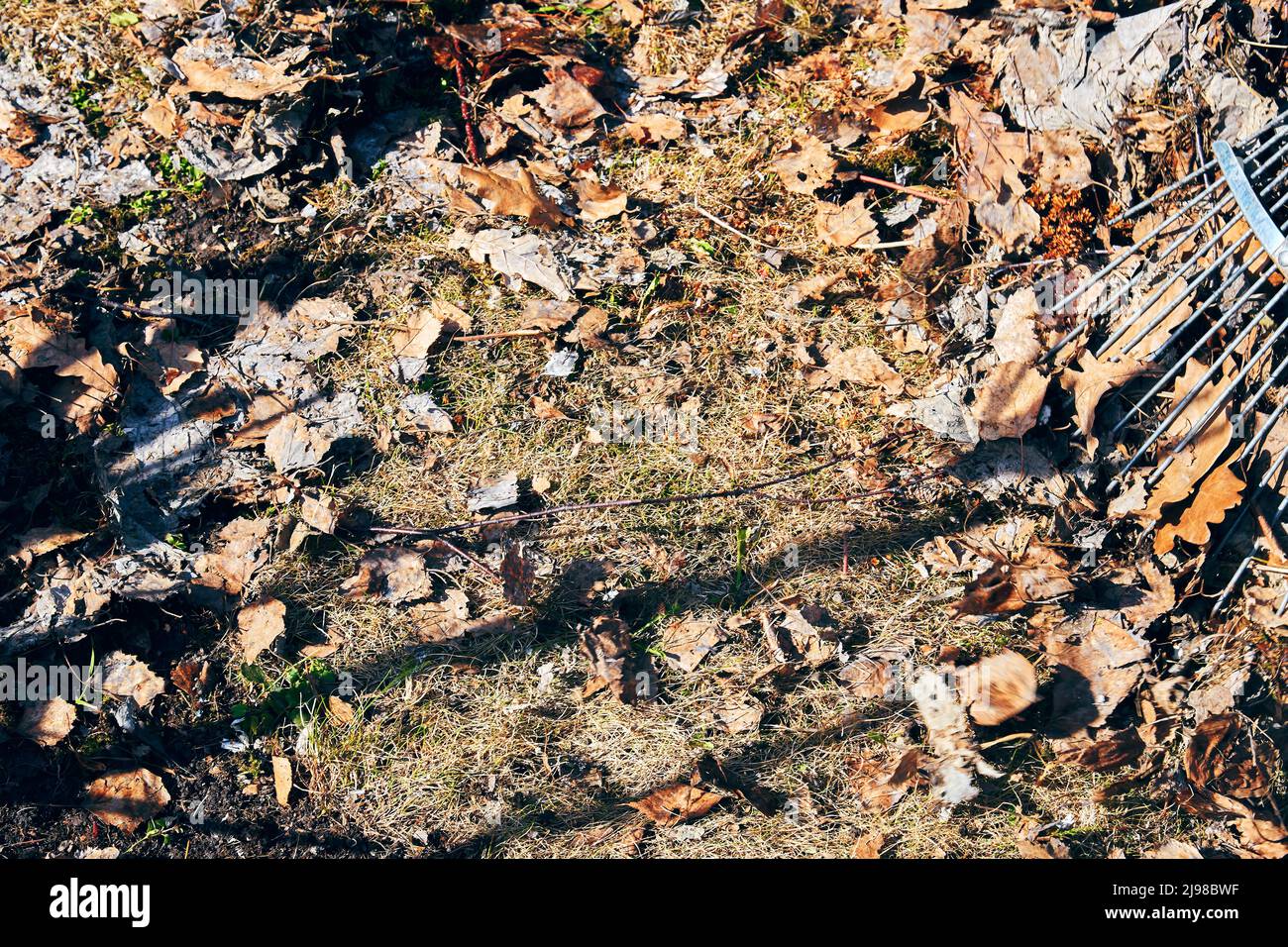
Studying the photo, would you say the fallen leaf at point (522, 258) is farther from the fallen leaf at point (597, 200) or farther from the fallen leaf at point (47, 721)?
the fallen leaf at point (47, 721)

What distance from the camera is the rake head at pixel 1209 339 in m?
3.45

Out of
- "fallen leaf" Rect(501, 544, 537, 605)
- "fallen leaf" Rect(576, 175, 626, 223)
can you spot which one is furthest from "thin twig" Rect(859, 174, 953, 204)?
"fallen leaf" Rect(501, 544, 537, 605)

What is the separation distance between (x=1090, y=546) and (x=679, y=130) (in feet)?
8.29

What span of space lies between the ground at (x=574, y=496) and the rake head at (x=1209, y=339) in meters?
0.26

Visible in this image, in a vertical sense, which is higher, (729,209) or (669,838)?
(729,209)

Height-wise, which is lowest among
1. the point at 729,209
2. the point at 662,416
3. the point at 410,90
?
the point at 662,416

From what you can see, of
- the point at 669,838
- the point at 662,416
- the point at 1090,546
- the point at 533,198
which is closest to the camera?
the point at 669,838

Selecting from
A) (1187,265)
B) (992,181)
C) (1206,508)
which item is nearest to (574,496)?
(992,181)

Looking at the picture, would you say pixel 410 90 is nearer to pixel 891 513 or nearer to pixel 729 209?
pixel 729 209

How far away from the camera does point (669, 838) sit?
3217 mm

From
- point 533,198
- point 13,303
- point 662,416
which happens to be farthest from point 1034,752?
point 13,303

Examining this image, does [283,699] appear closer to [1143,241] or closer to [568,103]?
[568,103]

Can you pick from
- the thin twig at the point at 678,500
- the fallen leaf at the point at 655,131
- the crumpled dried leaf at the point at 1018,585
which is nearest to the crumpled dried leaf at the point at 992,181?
the thin twig at the point at 678,500

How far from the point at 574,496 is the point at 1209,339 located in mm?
2488
